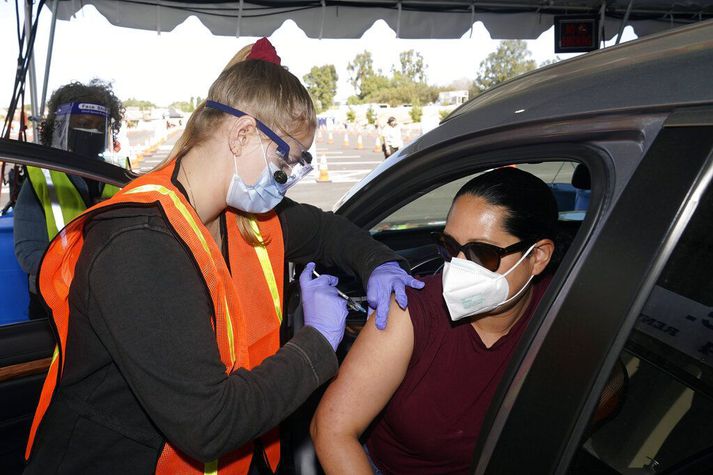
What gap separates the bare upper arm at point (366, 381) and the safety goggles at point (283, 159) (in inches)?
18.4

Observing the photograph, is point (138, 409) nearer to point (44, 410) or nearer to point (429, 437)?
point (44, 410)

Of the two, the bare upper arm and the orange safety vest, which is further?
the bare upper arm

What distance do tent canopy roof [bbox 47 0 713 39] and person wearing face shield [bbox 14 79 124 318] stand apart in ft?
8.16

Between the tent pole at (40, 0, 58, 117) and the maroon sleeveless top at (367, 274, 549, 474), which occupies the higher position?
the tent pole at (40, 0, 58, 117)

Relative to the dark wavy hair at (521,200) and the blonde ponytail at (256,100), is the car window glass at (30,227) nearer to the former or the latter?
the blonde ponytail at (256,100)

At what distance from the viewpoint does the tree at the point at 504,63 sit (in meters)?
48.2

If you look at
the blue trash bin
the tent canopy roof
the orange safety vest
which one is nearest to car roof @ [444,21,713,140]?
the orange safety vest

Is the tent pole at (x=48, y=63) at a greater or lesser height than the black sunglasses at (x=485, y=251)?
greater

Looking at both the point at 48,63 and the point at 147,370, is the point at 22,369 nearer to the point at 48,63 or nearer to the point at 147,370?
the point at 147,370

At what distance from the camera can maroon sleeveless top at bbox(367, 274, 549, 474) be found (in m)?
1.47

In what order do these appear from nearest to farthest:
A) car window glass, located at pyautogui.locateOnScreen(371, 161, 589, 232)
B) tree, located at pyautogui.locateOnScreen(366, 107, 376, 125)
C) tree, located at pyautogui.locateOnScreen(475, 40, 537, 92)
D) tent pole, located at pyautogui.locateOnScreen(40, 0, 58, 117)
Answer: car window glass, located at pyautogui.locateOnScreen(371, 161, 589, 232), tent pole, located at pyautogui.locateOnScreen(40, 0, 58, 117), tree, located at pyautogui.locateOnScreen(366, 107, 376, 125), tree, located at pyautogui.locateOnScreen(475, 40, 537, 92)

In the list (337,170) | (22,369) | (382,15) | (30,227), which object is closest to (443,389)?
(22,369)

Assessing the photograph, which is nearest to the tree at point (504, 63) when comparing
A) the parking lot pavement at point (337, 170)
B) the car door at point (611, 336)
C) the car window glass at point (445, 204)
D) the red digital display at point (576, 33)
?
the parking lot pavement at point (337, 170)

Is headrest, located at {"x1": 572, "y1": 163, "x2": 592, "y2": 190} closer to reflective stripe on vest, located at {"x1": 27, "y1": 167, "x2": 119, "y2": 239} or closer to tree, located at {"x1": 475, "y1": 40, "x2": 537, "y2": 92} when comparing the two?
reflective stripe on vest, located at {"x1": 27, "y1": 167, "x2": 119, "y2": 239}
